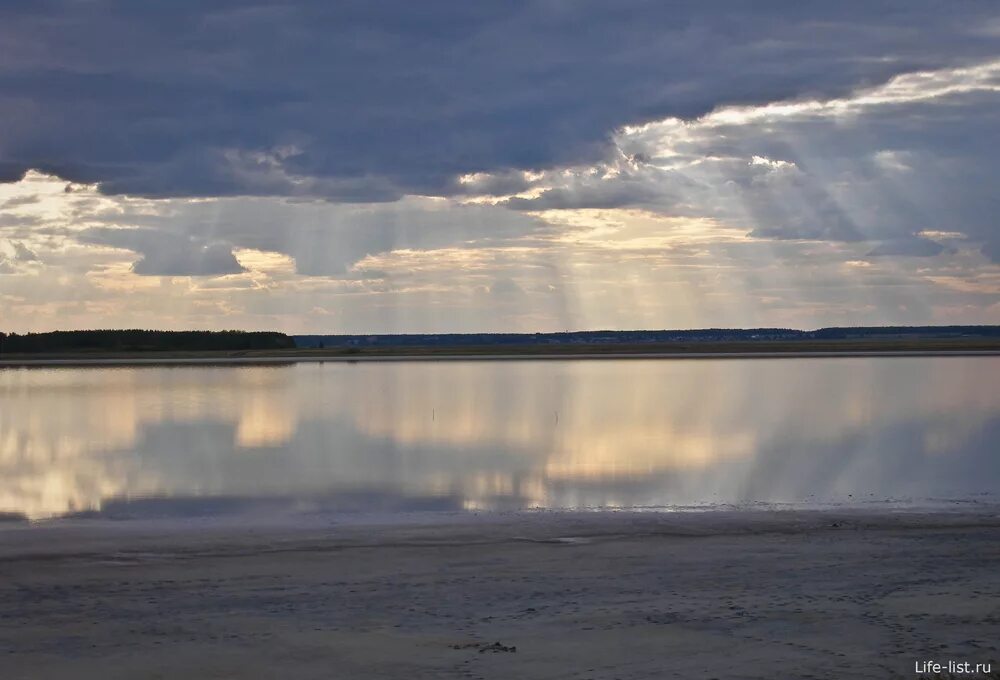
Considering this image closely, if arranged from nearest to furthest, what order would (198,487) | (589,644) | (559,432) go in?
(589,644), (198,487), (559,432)

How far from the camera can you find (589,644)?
10.3 metres

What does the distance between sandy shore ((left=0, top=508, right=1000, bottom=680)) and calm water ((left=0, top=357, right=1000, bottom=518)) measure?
157 inches

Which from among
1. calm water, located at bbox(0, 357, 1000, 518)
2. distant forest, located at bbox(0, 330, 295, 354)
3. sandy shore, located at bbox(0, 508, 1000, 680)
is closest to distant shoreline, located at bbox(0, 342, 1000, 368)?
distant forest, located at bbox(0, 330, 295, 354)

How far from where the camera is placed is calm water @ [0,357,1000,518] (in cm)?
2167

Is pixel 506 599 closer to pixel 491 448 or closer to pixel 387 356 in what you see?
pixel 491 448

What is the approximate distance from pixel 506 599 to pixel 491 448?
1864 cm

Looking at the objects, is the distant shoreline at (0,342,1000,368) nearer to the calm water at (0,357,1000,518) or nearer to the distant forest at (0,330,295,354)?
the distant forest at (0,330,295,354)

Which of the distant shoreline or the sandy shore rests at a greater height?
the distant shoreline

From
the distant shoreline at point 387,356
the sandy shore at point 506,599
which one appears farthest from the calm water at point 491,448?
the distant shoreline at point 387,356

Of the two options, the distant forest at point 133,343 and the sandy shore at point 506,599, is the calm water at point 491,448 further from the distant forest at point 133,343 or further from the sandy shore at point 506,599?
the distant forest at point 133,343

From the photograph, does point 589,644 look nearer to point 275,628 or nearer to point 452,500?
point 275,628

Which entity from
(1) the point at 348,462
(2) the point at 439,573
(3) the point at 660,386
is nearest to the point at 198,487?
(1) the point at 348,462

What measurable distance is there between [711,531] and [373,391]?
44840 millimetres

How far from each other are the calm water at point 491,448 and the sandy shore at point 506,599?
4.00 meters
